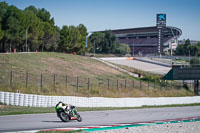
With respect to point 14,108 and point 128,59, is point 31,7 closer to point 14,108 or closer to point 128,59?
point 128,59

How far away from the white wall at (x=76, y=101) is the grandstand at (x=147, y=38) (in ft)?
366

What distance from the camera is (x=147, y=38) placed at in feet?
525

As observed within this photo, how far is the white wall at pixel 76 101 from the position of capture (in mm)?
21688

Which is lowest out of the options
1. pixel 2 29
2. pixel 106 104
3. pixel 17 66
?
pixel 106 104

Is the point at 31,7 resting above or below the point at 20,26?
above

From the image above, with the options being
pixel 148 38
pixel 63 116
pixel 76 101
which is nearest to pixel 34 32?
pixel 76 101

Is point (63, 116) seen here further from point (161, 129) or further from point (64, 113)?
point (161, 129)

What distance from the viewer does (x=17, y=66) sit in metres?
42.3

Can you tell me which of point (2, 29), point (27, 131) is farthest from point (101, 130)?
point (2, 29)

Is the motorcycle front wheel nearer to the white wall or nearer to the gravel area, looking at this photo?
the gravel area

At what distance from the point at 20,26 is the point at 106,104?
148 feet

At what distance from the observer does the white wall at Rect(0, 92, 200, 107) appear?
21.7 meters

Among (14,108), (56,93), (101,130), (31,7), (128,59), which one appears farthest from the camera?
(128,59)

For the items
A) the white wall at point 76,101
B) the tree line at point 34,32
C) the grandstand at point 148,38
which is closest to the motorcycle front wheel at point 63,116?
the white wall at point 76,101
